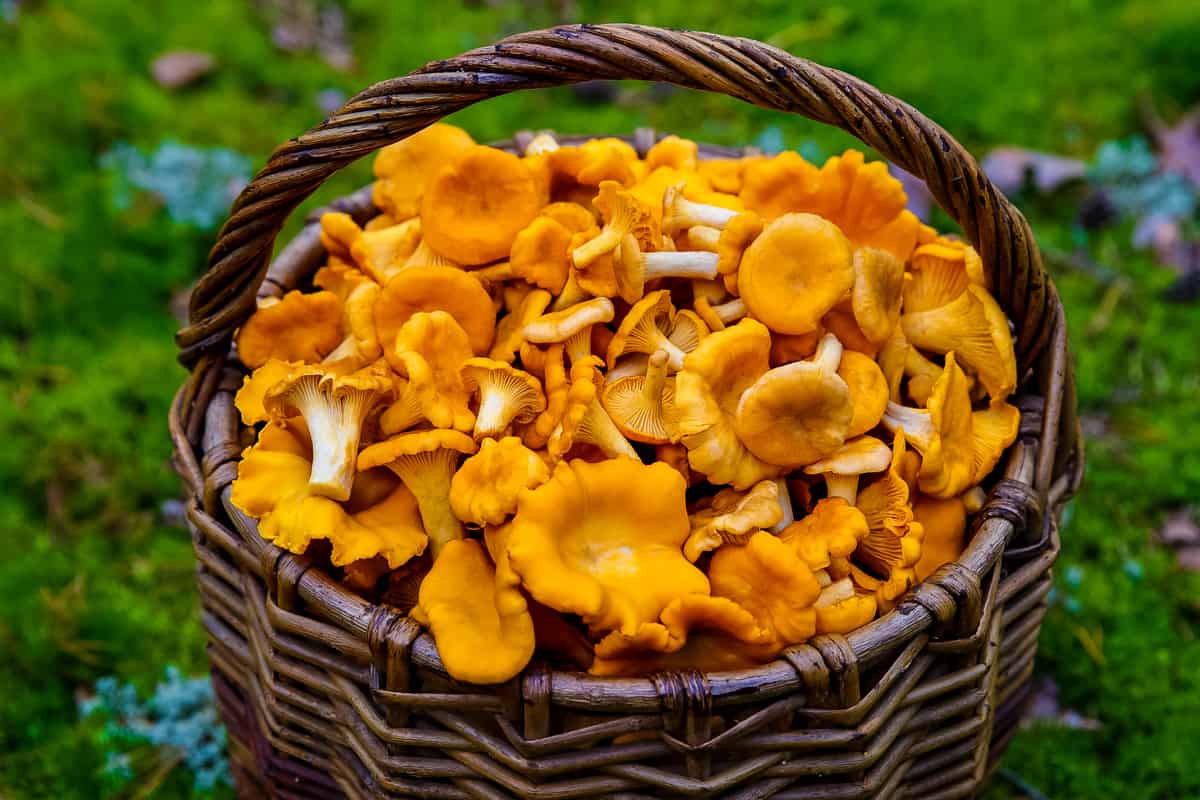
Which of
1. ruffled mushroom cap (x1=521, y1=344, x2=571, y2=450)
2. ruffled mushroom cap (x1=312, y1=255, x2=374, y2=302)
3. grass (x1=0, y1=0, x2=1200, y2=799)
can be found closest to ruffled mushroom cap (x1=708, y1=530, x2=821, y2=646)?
ruffled mushroom cap (x1=521, y1=344, x2=571, y2=450)

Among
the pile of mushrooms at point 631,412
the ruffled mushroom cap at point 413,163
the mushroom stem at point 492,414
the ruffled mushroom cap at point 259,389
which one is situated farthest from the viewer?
the ruffled mushroom cap at point 413,163

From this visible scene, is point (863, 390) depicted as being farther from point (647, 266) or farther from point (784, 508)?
point (647, 266)

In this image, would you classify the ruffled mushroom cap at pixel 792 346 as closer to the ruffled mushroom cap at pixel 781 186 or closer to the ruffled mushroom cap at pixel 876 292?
the ruffled mushroom cap at pixel 876 292

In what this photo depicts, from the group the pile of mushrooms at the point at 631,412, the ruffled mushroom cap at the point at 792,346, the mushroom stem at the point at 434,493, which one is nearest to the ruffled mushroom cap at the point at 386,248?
the pile of mushrooms at the point at 631,412

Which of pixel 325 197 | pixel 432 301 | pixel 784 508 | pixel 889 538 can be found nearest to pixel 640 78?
pixel 432 301

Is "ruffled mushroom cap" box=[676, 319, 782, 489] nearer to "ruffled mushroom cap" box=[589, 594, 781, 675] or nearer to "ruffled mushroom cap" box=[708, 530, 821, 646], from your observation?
"ruffled mushroom cap" box=[708, 530, 821, 646]

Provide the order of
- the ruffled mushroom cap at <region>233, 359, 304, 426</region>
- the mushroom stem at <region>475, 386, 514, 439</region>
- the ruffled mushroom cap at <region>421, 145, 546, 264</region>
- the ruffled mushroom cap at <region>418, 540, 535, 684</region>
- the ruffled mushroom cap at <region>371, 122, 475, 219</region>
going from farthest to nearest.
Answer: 1. the ruffled mushroom cap at <region>371, 122, 475, 219</region>
2. the ruffled mushroom cap at <region>421, 145, 546, 264</region>
3. the ruffled mushroom cap at <region>233, 359, 304, 426</region>
4. the mushroom stem at <region>475, 386, 514, 439</region>
5. the ruffled mushroom cap at <region>418, 540, 535, 684</region>
